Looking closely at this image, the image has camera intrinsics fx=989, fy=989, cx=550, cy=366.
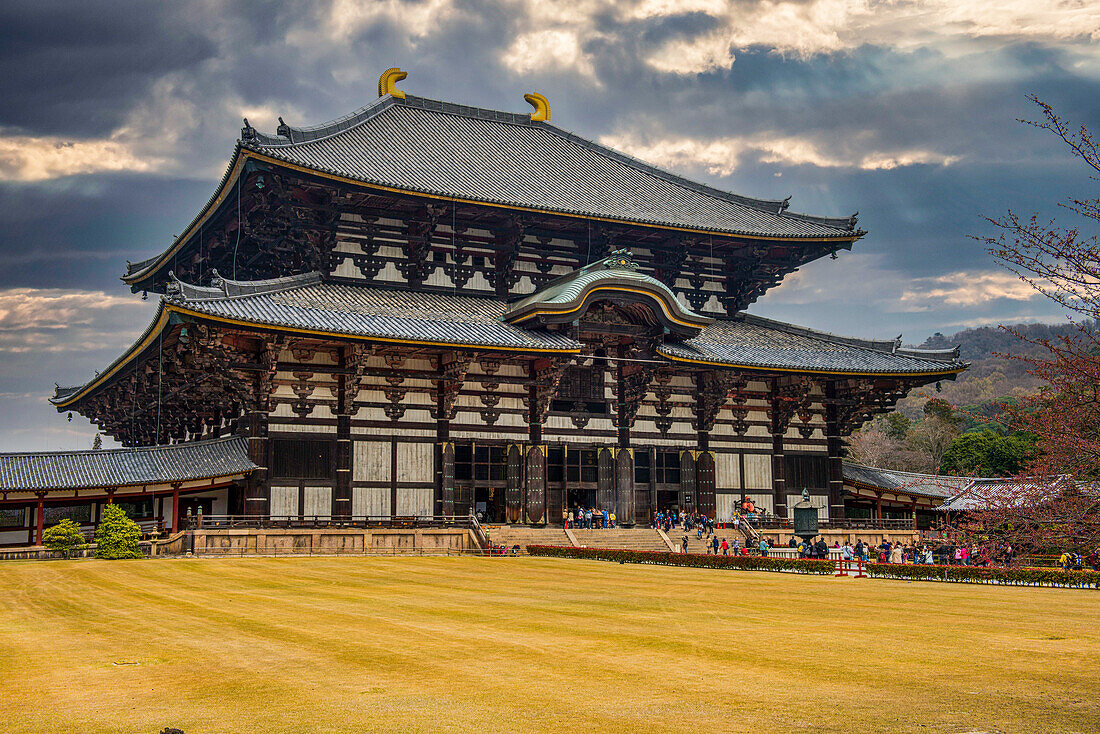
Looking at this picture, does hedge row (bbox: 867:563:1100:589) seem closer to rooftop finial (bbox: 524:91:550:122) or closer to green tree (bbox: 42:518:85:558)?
green tree (bbox: 42:518:85:558)

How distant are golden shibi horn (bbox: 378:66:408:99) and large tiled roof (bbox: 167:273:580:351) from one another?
13470mm

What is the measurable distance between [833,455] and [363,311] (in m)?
24.0

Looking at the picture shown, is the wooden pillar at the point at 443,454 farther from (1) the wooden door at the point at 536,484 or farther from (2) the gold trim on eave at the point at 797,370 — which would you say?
(2) the gold trim on eave at the point at 797,370

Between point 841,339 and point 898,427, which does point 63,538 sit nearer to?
point 841,339

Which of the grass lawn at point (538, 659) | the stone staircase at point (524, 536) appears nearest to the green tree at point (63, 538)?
the grass lawn at point (538, 659)

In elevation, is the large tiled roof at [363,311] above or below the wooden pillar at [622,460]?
above

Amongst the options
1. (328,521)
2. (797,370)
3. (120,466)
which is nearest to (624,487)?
(797,370)

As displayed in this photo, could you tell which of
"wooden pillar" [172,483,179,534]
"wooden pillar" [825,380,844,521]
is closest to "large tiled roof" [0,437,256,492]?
"wooden pillar" [172,483,179,534]

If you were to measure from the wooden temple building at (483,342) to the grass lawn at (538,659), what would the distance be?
15545 millimetres

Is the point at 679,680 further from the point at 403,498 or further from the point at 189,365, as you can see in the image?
the point at 189,365

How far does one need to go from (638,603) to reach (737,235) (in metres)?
30.6

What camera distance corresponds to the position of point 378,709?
987 cm

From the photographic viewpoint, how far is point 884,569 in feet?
94.8

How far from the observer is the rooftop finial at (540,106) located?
55.4m
